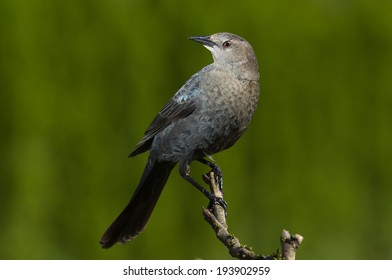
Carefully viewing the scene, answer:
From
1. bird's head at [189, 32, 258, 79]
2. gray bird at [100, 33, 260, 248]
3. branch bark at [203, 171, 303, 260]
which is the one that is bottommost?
branch bark at [203, 171, 303, 260]

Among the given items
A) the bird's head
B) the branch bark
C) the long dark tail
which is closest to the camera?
the branch bark

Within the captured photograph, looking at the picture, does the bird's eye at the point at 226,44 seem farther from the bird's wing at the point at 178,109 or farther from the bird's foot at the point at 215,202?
the bird's foot at the point at 215,202

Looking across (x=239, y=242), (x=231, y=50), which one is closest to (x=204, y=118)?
(x=231, y=50)

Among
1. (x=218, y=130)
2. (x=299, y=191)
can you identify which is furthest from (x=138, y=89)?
(x=218, y=130)

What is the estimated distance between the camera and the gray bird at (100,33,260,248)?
169 inches

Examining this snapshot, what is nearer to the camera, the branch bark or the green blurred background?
the branch bark

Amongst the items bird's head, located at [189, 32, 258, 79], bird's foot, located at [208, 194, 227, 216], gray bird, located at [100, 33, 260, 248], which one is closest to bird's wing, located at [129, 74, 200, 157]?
gray bird, located at [100, 33, 260, 248]

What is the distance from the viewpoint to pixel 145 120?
21.4 feet

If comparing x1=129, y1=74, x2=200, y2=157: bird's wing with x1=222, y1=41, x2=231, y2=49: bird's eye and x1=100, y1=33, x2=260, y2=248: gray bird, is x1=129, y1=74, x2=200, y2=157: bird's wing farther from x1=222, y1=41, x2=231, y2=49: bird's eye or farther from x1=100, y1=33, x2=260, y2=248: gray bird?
x1=222, y1=41, x2=231, y2=49: bird's eye

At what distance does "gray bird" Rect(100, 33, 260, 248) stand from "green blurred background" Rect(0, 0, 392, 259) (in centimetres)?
181

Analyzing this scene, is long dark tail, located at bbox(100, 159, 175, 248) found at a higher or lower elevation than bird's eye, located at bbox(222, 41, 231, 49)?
lower

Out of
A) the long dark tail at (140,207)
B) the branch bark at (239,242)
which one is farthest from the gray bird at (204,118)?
the branch bark at (239,242)

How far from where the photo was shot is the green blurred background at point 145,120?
6484 mm

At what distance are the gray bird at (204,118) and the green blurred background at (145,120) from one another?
5.95 ft
